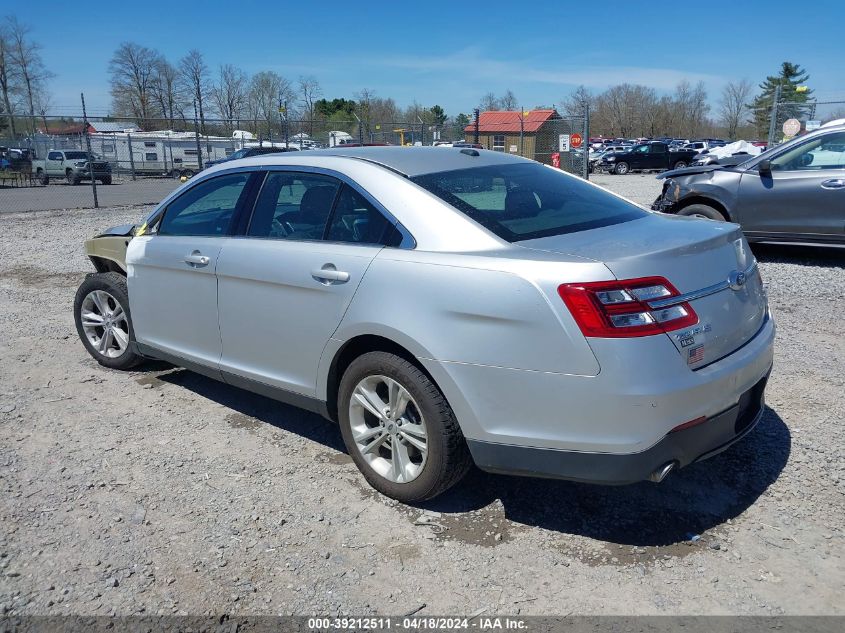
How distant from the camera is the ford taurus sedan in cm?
273

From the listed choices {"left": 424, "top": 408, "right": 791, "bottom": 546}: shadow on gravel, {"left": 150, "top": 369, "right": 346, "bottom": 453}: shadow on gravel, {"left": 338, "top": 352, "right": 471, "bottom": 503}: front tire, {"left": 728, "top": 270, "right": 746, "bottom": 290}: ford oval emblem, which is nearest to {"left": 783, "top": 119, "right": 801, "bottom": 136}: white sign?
{"left": 424, "top": 408, "right": 791, "bottom": 546}: shadow on gravel

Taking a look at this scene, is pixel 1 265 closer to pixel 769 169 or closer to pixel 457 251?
pixel 457 251

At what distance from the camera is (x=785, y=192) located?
8.55 meters

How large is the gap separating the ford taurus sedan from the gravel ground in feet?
1.21

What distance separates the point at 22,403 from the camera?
4820 mm

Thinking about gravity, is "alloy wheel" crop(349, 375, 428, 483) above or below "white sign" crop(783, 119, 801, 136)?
below

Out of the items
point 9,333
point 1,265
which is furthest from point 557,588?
point 1,265

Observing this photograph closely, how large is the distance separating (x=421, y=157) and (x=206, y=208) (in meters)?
1.56

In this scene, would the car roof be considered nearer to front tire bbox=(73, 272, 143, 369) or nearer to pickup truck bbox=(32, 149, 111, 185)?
front tire bbox=(73, 272, 143, 369)

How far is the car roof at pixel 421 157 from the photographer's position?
3.66 m

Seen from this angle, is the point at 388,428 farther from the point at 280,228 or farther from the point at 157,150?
the point at 157,150

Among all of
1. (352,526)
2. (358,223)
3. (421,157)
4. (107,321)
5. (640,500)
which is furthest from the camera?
(107,321)

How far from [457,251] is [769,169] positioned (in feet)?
23.3

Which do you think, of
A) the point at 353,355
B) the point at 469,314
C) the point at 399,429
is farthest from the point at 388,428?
the point at 469,314
